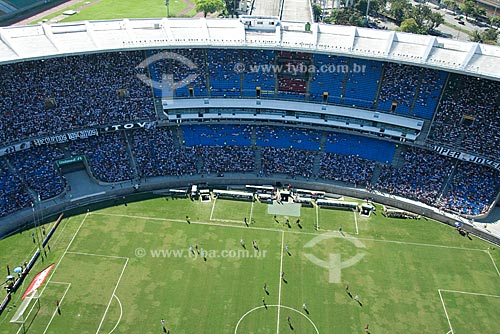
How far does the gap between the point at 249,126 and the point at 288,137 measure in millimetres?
5247

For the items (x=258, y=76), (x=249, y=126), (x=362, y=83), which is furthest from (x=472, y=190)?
(x=258, y=76)

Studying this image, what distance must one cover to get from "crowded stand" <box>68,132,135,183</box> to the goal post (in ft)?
56.4

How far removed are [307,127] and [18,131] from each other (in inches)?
1355

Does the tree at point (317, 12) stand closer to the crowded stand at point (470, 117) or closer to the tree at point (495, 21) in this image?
the tree at point (495, 21)

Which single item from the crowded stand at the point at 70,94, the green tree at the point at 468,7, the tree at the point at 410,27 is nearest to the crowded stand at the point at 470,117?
the crowded stand at the point at 70,94

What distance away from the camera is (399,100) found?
5581cm

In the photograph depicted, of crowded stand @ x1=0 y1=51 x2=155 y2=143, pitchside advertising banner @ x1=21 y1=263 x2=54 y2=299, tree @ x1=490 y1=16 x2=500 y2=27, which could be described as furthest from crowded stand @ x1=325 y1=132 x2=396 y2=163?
tree @ x1=490 y1=16 x2=500 y2=27

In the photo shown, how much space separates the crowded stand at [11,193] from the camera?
1941 inches

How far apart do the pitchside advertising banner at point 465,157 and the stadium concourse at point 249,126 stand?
4.2 inches

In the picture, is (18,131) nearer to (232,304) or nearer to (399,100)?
(232,304)

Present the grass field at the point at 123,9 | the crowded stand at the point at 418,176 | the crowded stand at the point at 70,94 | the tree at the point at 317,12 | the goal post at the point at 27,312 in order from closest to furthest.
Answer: the goal post at the point at 27,312 → the crowded stand at the point at 70,94 → the crowded stand at the point at 418,176 → the tree at the point at 317,12 → the grass field at the point at 123,9

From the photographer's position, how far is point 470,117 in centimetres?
5331

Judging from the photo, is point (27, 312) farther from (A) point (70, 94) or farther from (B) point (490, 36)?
(B) point (490, 36)

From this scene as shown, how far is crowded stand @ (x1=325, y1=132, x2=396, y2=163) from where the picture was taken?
56281 millimetres
